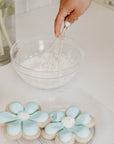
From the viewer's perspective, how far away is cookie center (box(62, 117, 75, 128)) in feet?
1.90

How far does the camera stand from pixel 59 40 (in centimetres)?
83

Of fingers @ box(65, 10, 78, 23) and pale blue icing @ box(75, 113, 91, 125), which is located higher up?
fingers @ box(65, 10, 78, 23)

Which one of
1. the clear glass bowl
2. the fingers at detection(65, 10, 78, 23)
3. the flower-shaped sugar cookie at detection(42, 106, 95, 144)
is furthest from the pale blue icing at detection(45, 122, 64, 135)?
the fingers at detection(65, 10, 78, 23)

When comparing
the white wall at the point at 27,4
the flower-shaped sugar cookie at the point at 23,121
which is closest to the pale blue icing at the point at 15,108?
the flower-shaped sugar cookie at the point at 23,121

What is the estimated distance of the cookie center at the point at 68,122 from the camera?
1.90ft

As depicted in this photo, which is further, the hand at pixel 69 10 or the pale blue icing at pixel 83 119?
the hand at pixel 69 10

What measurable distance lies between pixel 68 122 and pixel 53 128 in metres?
0.04

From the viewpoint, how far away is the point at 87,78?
80 centimetres

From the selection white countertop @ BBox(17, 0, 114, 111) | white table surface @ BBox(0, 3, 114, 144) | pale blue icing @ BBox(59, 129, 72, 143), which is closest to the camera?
pale blue icing @ BBox(59, 129, 72, 143)

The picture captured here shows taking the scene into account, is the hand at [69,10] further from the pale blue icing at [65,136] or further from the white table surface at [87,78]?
the pale blue icing at [65,136]

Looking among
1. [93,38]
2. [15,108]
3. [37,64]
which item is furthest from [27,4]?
[15,108]

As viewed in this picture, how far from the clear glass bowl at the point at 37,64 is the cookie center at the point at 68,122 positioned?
0.15m

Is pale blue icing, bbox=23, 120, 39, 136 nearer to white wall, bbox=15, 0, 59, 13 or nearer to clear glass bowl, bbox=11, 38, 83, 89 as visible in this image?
clear glass bowl, bbox=11, 38, 83, 89

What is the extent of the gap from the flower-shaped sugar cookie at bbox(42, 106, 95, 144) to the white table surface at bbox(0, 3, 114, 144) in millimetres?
39
